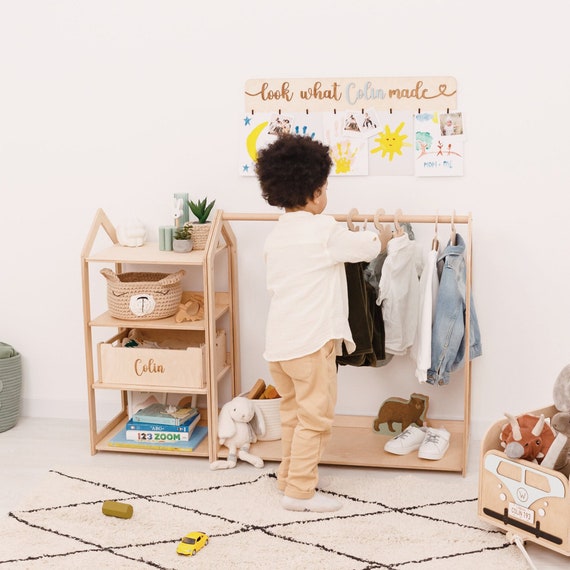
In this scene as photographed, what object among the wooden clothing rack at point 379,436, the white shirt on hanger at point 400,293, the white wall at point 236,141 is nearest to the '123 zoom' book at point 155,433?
the wooden clothing rack at point 379,436

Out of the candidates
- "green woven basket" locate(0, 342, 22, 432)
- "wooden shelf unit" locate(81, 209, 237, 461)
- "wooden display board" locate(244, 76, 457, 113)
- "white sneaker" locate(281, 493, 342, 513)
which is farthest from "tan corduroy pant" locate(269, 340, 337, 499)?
"green woven basket" locate(0, 342, 22, 432)

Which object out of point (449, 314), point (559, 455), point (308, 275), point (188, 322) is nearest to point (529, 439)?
point (559, 455)

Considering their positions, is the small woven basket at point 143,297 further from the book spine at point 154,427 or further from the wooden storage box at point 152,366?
the book spine at point 154,427

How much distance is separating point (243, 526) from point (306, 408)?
40 cm

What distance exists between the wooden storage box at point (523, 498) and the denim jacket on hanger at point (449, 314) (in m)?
0.41

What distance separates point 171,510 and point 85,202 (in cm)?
132

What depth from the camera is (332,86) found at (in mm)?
3219

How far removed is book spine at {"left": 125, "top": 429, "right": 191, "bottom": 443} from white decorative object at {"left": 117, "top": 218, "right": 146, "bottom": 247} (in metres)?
0.70

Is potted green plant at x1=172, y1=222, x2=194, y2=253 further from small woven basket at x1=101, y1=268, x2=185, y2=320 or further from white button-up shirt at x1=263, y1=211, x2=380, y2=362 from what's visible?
white button-up shirt at x1=263, y1=211, x2=380, y2=362

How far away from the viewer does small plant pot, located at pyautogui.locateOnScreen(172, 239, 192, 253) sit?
124 inches

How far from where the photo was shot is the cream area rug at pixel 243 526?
246 centimetres

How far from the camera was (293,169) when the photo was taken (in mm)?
2609

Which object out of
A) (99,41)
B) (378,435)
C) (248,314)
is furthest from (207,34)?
(378,435)

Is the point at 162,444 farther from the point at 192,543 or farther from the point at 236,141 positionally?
the point at 236,141
